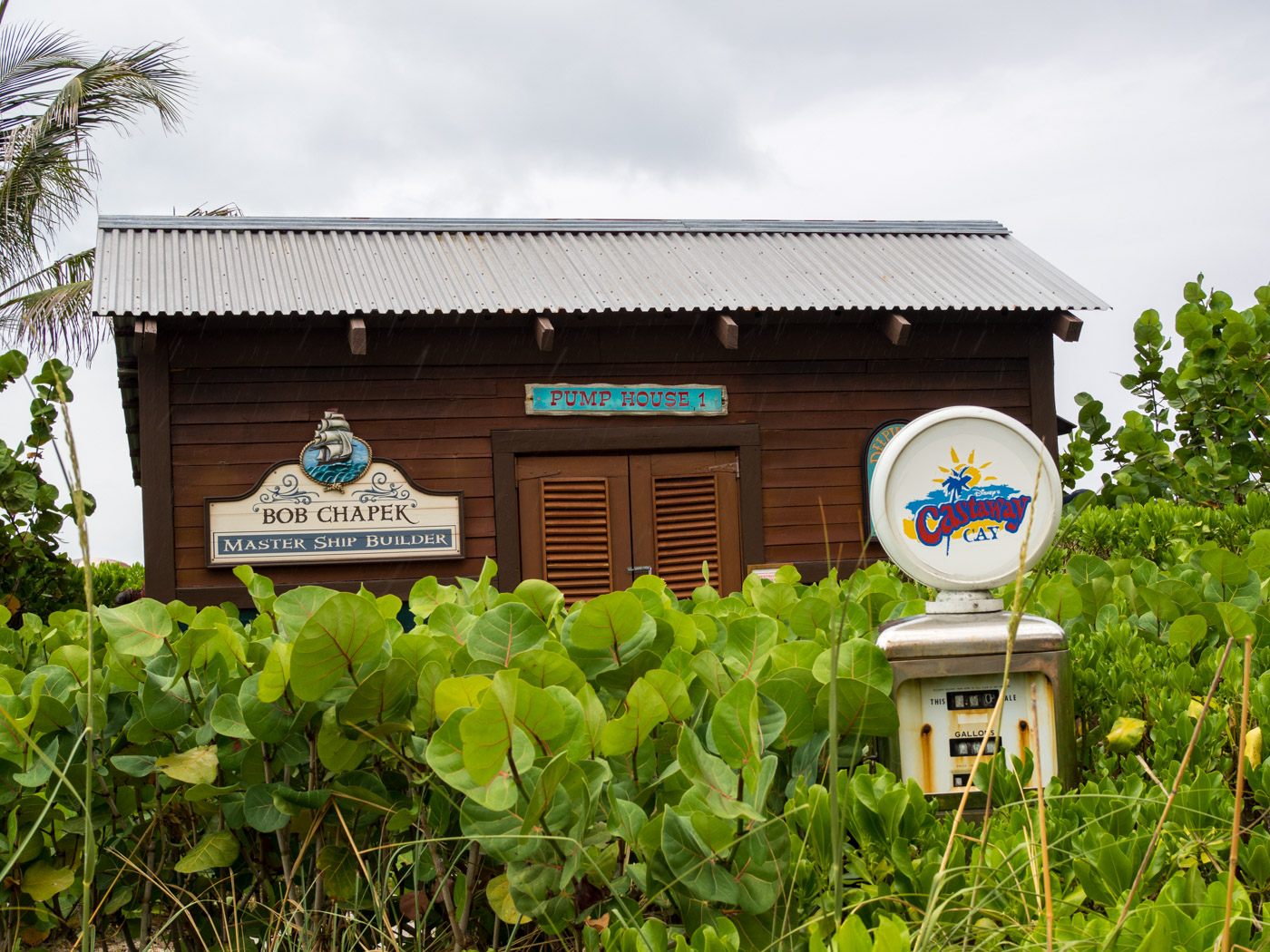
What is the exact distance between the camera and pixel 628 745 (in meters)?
1.55

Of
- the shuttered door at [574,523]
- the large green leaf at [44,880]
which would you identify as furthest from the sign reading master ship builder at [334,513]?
the large green leaf at [44,880]

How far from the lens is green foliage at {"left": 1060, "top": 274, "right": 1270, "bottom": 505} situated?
27.1 ft

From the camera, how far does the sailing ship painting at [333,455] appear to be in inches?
348

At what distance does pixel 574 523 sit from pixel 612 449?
742 millimetres

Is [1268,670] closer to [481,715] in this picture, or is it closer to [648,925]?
[648,925]

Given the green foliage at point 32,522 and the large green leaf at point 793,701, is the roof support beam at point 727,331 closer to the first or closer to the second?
the green foliage at point 32,522

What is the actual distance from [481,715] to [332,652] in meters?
0.36

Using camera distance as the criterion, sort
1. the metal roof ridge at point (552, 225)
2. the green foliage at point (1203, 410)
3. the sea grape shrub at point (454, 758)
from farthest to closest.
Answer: the metal roof ridge at point (552, 225), the green foliage at point (1203, 410), the sea grape shrub at point (454, 758)

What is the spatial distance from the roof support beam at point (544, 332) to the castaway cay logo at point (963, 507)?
6.93 meters

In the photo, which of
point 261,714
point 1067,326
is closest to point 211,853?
point 261,714

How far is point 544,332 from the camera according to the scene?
8.84 meters

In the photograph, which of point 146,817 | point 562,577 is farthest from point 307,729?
point 562,577

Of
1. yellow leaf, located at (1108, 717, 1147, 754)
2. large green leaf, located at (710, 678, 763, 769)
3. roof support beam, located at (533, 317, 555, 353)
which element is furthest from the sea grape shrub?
roof support beam, located at (533, 317, 555, 353)

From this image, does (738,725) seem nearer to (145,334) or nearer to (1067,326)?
(145,334)
